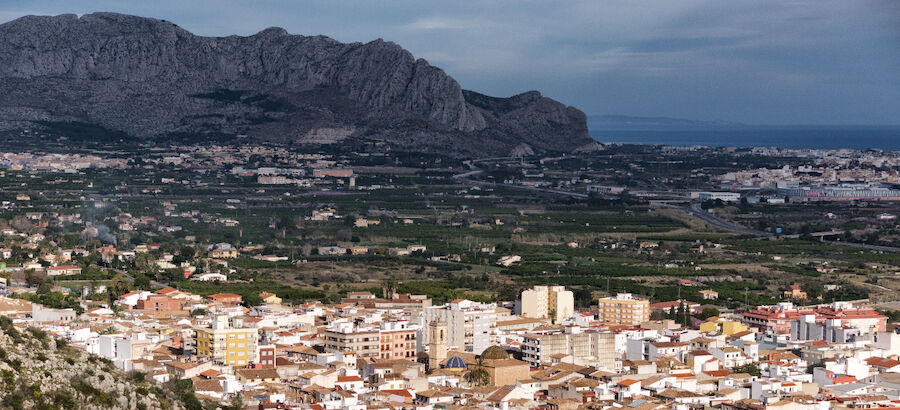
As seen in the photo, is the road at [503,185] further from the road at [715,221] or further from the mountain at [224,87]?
the mountain at [224,87]

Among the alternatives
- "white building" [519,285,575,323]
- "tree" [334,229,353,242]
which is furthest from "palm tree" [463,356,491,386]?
"tree" [334,229,353,242]

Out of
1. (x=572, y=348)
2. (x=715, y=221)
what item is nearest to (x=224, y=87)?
(x=715, y=221)

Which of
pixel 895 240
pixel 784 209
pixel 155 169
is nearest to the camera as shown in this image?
pixel 895 240

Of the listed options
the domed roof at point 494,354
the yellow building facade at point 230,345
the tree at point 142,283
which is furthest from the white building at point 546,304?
the yellow building facade at point 230,345

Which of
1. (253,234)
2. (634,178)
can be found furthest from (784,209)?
(253,234)

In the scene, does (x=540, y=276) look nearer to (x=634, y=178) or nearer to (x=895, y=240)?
(x=895, y=240)

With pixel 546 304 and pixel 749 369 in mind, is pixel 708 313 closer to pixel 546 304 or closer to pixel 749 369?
pixel 546 304
